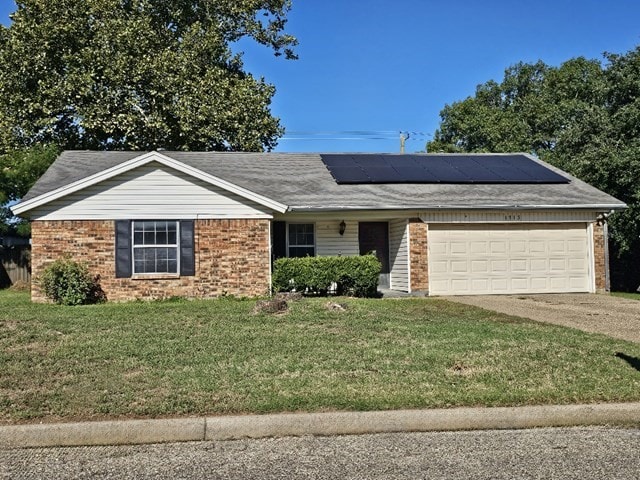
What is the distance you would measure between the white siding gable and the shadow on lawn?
32.7 ft

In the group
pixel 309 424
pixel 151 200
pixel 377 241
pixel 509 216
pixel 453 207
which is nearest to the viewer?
pixel 309 424

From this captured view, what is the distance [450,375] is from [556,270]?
1237cm

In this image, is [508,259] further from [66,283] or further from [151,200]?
[66,283]

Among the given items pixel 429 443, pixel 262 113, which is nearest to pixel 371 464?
pixel 429 443

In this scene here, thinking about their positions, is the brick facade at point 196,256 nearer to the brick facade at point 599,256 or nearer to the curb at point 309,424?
the brick facade at point 599,256

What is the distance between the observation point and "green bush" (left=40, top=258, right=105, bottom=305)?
15430 millimetres

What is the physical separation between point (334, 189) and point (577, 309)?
24.0ft

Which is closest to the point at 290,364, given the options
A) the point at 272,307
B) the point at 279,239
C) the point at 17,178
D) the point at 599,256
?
the point at 272,307

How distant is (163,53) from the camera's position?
26.6 m

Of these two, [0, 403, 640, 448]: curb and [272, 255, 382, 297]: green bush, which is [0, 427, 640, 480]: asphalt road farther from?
[272, 255, 382, 297]: green bush

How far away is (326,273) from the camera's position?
1658 cm

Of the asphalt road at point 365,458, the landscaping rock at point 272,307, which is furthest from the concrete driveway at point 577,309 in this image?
the asphalt road at point 365,458

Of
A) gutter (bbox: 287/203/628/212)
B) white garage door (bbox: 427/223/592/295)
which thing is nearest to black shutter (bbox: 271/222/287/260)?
gutter (bbox: 287/203/628/212)

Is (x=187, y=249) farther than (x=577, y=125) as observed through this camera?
No
